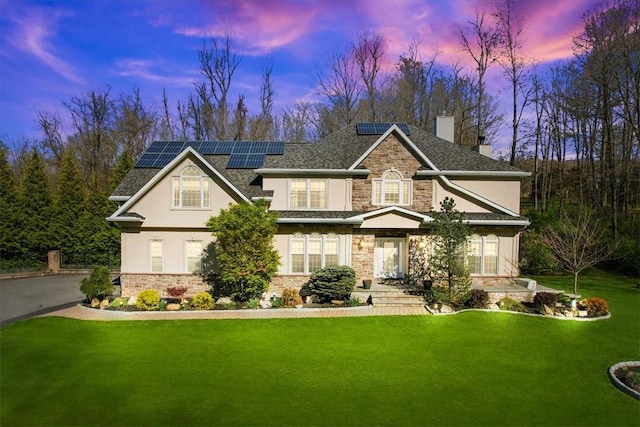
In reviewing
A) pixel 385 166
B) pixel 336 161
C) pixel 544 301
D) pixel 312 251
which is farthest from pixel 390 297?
pixel 336 161

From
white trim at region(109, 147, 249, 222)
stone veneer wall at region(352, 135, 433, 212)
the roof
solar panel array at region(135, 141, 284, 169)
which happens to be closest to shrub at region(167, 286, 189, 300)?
white trim at region(109, 147, 249, 222)

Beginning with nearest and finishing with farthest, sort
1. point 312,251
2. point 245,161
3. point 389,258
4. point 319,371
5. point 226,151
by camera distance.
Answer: point 319,371, point 312,251, point 389,258, point 245,161, point 226,151

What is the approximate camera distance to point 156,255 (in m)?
19.5

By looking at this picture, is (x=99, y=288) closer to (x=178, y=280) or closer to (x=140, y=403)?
(x=178, y=280)

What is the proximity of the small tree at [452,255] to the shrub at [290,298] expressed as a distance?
20.4 ft

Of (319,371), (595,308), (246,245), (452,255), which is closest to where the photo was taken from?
(319,371)

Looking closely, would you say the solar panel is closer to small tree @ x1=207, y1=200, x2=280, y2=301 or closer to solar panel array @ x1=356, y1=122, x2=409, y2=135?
small tree @ x1=207, y1=200, x2=280, y2=301

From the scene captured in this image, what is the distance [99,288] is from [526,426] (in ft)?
57.4

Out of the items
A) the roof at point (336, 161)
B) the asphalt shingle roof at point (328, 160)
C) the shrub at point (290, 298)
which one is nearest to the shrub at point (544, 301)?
the roof at point (336, 161)

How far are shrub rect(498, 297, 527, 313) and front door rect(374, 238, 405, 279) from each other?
516 cm

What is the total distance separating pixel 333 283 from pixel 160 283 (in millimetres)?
8613

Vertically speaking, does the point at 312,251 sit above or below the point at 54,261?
above

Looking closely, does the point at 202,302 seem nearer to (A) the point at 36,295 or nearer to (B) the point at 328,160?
(B) the point at 328,160

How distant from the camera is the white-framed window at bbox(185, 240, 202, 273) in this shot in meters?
19.4
